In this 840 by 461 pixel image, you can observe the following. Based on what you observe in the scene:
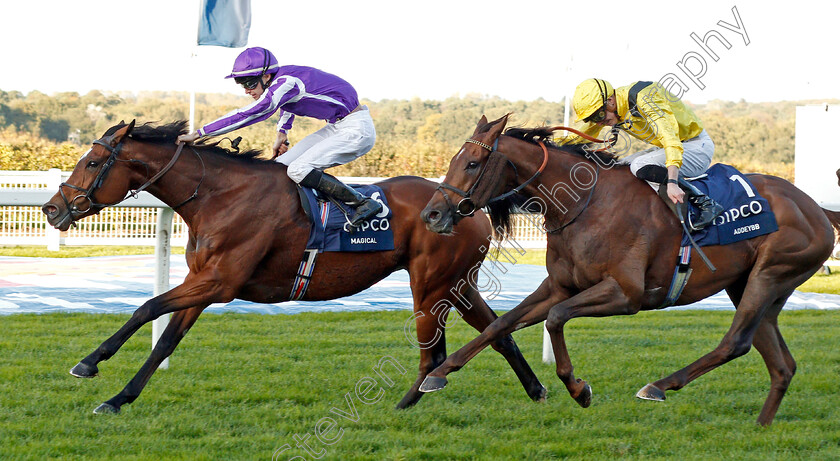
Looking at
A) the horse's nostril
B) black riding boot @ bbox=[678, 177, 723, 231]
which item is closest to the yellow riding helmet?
black riding boot @ bbox=[678, 177, 723, 231]

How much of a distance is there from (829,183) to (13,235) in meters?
11.9

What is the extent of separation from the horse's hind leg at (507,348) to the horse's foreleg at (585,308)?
580 mm

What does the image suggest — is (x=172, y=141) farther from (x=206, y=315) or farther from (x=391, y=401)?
(x=206, y=315)

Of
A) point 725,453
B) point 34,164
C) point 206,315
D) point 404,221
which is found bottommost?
point 34,164

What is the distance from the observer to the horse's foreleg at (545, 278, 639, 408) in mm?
4250

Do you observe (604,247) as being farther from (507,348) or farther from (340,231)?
(340,231)

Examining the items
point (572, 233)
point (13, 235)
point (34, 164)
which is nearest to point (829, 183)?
point (572, 233)

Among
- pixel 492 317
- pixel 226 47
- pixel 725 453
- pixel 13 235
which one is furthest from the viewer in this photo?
pixel 13 235

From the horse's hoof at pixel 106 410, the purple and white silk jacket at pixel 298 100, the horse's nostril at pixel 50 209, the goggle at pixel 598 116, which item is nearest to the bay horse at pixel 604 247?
the goggle at pixel 598 116

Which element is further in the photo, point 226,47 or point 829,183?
point 829,183

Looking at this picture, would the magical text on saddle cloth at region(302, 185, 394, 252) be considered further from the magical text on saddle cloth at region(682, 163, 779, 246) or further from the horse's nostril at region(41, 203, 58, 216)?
the magical text on saddle cloth at region(682, 163, 779, 246)

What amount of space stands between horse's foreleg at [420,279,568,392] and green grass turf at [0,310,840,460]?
276 mm

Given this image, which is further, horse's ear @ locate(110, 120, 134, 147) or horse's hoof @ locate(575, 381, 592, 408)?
horse's ear @ locate(110, 120, 134, 147)

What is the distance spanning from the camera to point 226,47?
9461mm
